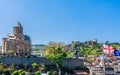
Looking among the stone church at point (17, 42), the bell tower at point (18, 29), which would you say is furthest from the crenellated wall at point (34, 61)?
the bell tower at point (18, 29)

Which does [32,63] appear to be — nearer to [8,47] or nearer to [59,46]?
[59,46]

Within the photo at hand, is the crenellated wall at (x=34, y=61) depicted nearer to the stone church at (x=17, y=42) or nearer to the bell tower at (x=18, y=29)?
the stone church at (x=17, y=42)

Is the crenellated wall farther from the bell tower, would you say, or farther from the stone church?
the bell tower

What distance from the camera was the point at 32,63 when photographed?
254 feet

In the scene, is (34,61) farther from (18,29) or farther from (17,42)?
(18,29)

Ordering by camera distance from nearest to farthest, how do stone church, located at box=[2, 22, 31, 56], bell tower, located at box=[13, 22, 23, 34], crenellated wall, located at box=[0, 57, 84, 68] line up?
crenellated wall, located at box=[0, 57, 84, 68] → stone church, located at box=[2, 22, 31, 56] → bell tower, located at box=[13, 22, 23, 34]

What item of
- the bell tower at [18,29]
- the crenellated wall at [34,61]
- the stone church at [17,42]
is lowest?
the crenellated wall at [34,61]

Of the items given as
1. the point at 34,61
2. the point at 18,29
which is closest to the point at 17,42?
the point at 18,29

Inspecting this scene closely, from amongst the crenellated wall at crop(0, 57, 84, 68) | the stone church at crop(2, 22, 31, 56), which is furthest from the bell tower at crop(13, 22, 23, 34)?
the crenellated wall at crop(0, 57, 84, 68)

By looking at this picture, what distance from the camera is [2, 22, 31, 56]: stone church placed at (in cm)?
9450

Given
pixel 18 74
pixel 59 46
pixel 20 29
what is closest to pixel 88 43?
pixel 20 29

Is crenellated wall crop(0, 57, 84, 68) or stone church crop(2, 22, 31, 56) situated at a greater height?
stone church crop(2, 22, 31, 56)

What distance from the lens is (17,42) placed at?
94.8 m

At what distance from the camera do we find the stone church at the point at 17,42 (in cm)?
9450
